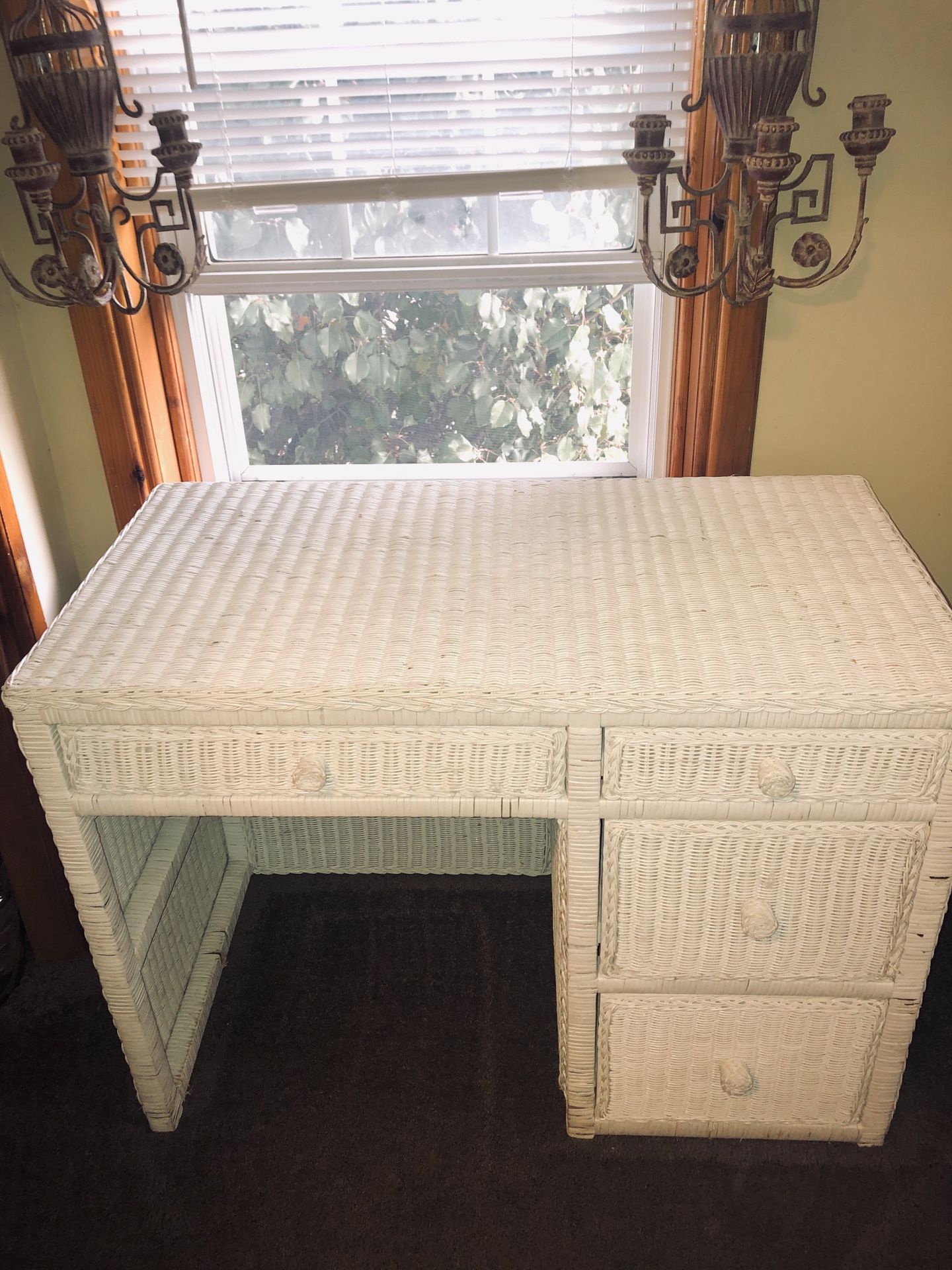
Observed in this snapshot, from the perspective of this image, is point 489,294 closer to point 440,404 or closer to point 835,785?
point 440,404

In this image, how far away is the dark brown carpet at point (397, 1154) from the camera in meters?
1.39

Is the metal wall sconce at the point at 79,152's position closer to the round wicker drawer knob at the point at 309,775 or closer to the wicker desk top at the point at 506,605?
the wicker desk top at the point at 506,605

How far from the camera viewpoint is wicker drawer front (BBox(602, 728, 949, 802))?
3.83 feet

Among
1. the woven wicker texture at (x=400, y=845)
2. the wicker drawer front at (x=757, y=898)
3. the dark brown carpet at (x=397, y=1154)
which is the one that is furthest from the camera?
the woven wicker texture at (x=400, y=845)

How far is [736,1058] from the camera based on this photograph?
1.43m

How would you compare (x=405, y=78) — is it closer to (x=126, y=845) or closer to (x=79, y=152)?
(x=79, y=152)

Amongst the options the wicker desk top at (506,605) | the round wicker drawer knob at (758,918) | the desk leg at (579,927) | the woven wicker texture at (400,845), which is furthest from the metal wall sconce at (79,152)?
the round wicker drawer knob at (758,918)

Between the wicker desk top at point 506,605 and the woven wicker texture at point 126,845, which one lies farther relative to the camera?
the woven wicker texture at point 126,845

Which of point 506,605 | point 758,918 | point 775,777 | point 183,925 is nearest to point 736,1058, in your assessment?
point 758,918

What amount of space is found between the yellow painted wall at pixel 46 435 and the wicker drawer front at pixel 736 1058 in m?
1.19

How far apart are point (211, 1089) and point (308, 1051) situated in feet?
0.54

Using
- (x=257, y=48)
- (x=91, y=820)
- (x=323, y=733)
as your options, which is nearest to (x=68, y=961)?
(x=91, y=820)

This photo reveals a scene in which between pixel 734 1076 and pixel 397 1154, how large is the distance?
53 cm

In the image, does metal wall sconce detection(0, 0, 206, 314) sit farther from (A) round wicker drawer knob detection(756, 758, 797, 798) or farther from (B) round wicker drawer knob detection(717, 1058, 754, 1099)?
(B) round wicker drawer knob detection(717, 1058, 754, 1099)
